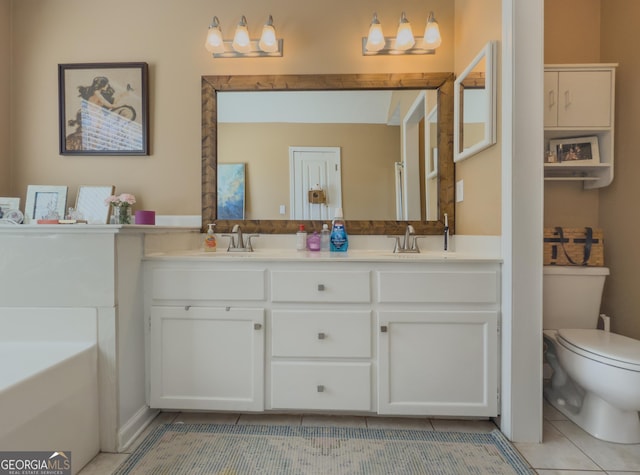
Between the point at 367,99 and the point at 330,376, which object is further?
the point at 367,99

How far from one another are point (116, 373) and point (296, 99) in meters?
1.67

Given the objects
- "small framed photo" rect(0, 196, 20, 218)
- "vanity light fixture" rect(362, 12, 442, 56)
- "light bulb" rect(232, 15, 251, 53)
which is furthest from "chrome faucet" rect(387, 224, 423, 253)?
"small framed photo" rect(0, 196, 20, 218)

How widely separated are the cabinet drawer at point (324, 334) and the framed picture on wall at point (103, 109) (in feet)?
4.55

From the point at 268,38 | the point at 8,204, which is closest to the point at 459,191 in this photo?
the point at 268,38

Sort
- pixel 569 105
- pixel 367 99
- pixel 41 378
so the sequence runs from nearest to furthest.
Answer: pixel 41 378
pixel 569 105
pixel 367 99

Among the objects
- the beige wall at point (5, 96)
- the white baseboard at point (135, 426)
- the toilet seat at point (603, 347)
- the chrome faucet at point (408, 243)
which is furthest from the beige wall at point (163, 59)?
the toilet seat at point (603, 347)

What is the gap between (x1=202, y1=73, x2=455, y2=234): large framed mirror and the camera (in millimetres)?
2027

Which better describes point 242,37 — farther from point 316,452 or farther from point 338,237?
point 316,452

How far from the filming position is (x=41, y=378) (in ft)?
3.65

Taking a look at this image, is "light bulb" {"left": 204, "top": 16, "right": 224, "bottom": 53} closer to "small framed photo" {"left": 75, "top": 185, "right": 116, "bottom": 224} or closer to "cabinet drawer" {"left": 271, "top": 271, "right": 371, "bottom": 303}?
"small framed photo" {"left": 75, "top": 185, "right": 116, "bottom": 224}

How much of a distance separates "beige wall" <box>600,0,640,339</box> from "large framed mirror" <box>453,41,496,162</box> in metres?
0.79

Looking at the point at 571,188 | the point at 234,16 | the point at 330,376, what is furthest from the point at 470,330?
the point at 234,16

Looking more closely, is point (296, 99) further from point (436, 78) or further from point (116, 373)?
point (116, 373)

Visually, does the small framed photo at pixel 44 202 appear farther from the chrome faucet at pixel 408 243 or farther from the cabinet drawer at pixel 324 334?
the chrome faucet at pixel 408 243
